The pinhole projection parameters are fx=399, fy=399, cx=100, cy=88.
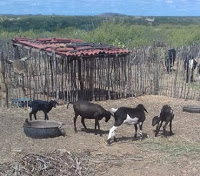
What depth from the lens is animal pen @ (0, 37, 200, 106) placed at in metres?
13.2

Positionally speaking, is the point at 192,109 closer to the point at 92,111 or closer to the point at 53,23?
the point at 92,111

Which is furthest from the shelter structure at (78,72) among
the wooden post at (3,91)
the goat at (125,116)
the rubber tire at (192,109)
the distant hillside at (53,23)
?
the distant hillside at (53,23)

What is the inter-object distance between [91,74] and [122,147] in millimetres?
5105

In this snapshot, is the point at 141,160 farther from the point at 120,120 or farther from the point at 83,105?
the point at 83,105

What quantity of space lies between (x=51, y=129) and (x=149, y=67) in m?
6.25

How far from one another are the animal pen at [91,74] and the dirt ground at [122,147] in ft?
7.21

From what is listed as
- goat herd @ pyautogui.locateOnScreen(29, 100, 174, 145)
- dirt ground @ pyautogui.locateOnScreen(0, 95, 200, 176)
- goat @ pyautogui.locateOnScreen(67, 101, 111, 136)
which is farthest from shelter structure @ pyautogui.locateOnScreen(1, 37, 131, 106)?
goat @ pyautogui.locateOnScreen(67, 101, 111, 136)

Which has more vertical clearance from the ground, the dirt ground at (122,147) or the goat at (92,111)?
the goat at (92,111)

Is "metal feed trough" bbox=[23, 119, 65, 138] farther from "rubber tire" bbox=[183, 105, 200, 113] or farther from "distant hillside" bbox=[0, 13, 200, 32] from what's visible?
"distant hillside" bbox=[0, 13, 200, 32]

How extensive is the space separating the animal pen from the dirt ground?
2.20m

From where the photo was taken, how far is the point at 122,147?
8.95 metres

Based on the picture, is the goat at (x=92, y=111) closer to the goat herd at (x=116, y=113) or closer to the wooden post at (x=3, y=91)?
the goat herd at (x=116, y=113)

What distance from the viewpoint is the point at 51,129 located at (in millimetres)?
9352

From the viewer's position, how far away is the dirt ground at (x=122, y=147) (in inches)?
310
